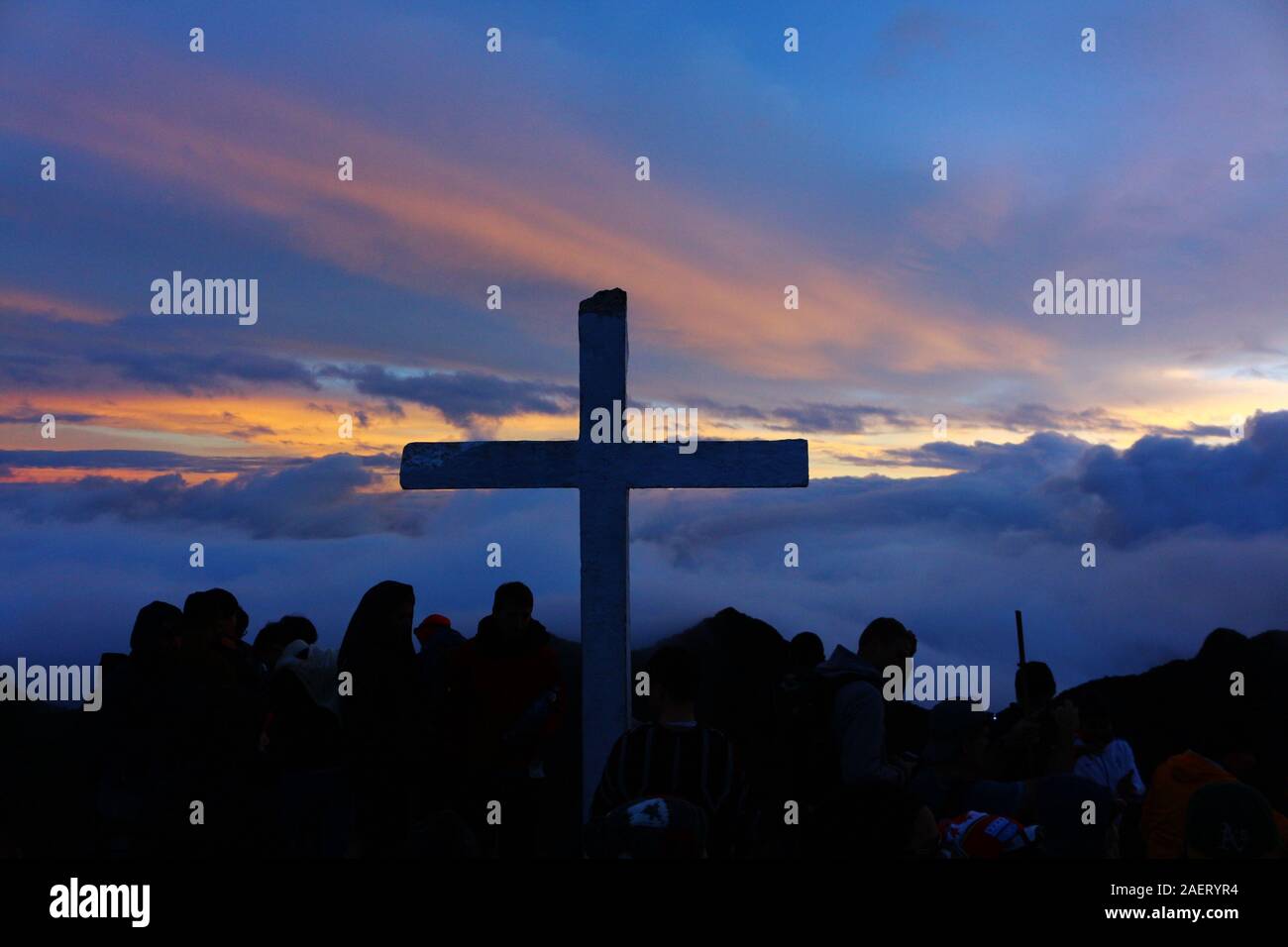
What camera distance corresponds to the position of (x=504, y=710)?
6996mm

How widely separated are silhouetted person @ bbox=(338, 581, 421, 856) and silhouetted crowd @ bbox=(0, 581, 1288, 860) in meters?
0.01

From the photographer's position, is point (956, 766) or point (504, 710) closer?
point (956, 766)

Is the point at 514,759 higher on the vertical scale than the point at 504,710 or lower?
lower

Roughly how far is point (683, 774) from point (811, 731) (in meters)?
1.48

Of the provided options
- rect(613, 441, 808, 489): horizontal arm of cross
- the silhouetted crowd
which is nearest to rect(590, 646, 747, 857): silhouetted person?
the silhouetted crowd

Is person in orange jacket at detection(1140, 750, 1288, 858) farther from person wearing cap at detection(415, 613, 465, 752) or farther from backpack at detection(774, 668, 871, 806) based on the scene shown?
person wearing cap at detection(415, 613, 465, 752)

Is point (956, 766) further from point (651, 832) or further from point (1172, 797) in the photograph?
point (651, 832)

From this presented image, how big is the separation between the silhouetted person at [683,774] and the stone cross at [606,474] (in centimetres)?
317

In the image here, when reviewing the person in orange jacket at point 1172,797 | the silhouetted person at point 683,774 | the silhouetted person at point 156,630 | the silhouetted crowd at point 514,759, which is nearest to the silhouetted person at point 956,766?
the silhouetted crowd at point 514,759

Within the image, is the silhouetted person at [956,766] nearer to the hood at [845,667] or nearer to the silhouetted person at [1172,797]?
the hood at [845,667]

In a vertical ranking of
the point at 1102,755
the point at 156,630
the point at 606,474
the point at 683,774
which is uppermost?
the point at 606,474

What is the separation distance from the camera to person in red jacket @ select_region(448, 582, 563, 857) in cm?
694

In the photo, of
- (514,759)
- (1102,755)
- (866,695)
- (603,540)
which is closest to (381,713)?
(514,759)
